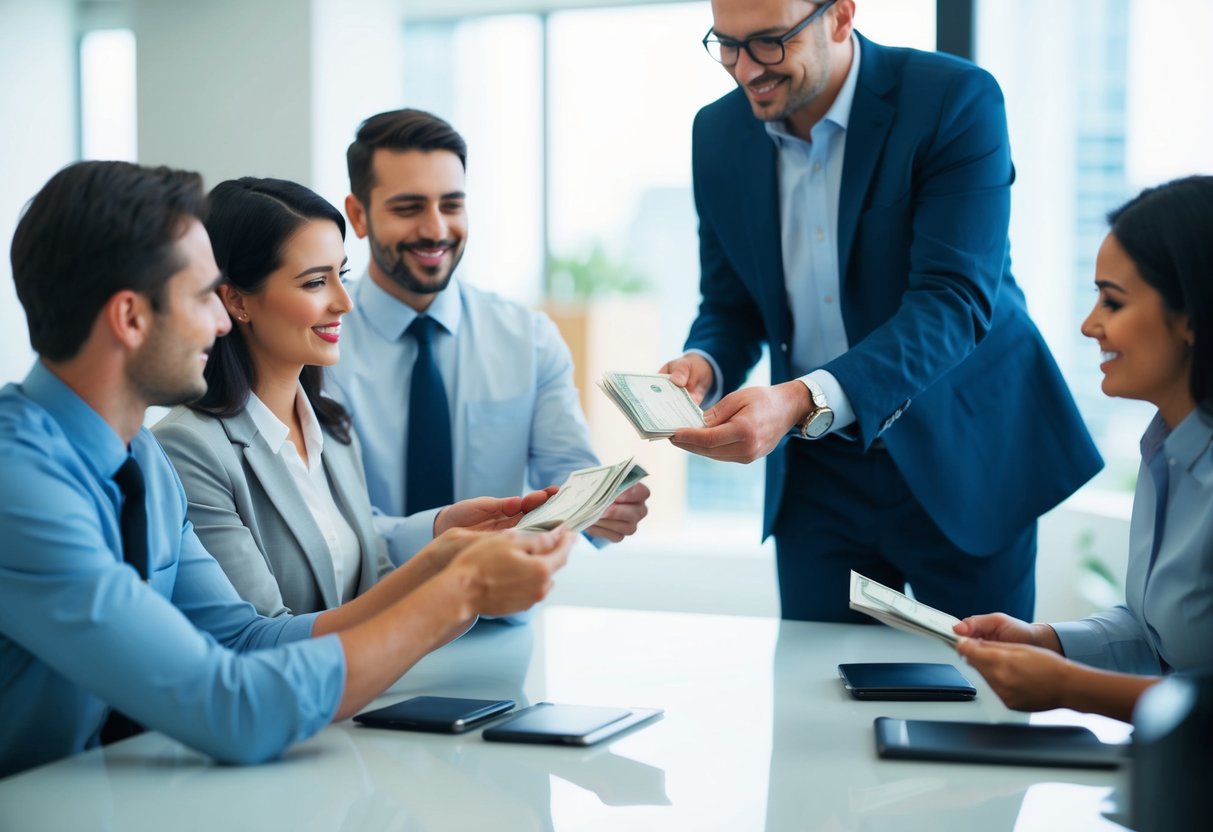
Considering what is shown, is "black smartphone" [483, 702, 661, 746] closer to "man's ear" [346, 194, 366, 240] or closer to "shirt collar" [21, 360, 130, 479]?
"shirt collar" [21, 360, 130, 479]

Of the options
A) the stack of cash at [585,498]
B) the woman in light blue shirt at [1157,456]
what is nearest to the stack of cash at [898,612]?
the woman in light blue shirt at [1157,456]

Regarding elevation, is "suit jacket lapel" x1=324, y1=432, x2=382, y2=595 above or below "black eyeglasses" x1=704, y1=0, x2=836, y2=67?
below

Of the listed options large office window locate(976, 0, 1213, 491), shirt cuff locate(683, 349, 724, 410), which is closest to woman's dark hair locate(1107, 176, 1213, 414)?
shirt cuff locate(683, 349, 724, 410)

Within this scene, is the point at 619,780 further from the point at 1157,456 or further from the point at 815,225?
the point at 815,225

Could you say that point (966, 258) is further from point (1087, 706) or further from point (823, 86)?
point (1087, 706)

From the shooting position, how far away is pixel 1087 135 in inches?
180

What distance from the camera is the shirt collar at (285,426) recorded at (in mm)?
2172

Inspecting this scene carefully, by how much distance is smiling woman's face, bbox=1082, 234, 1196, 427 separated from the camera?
1.75 meters

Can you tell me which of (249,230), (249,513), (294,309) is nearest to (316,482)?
(249,513)

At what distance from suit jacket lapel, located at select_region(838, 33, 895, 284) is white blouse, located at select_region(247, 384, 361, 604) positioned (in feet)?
3.65

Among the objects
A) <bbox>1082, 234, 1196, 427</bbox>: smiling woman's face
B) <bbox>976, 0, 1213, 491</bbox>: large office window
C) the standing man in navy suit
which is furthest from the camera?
<bbox>976, 0, 1213, 491</bbox>: large office window

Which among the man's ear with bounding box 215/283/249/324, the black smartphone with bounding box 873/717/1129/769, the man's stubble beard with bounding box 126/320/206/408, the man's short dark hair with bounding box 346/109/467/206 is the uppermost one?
the man's short dark hair with bounding box 346/109/467/206

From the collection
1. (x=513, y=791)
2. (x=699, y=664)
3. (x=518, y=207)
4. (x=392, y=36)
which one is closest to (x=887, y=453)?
(x=699, y=664)

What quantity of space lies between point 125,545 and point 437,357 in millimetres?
1323
